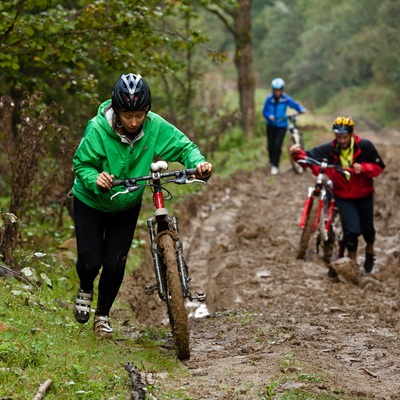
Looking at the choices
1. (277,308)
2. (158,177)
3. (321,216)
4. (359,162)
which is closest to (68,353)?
(158,177)

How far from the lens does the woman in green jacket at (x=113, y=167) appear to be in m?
6.15

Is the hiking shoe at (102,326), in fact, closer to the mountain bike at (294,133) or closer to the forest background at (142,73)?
the forest background at (142,73)

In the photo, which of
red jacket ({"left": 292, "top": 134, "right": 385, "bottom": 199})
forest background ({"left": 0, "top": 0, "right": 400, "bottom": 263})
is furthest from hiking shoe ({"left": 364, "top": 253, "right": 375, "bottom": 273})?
forest background ({"left": 0, "top": 0, "right": 400, "bottom": 263})

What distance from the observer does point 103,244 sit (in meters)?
6.63

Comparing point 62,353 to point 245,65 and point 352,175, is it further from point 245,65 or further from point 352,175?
point 245,65

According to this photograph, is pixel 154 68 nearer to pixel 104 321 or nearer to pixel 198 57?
pixel 104 321

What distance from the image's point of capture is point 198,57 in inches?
1239

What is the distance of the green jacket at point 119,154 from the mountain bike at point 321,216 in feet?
15.2

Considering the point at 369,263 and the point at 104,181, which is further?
the point at 369,263

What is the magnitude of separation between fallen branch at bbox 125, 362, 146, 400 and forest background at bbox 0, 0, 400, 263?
1691 millimetres

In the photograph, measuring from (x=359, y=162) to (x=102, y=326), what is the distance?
504cm

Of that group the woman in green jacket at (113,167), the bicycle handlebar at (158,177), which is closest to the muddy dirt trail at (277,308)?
the woman in green jacket at (113,167)

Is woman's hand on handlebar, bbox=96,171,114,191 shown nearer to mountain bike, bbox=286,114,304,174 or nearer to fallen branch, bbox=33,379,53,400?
fallen branch, bbox=33,379,53,400

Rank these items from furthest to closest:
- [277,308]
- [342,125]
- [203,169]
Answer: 1. [342,125]
2. [277,308]
3. [203,169]
